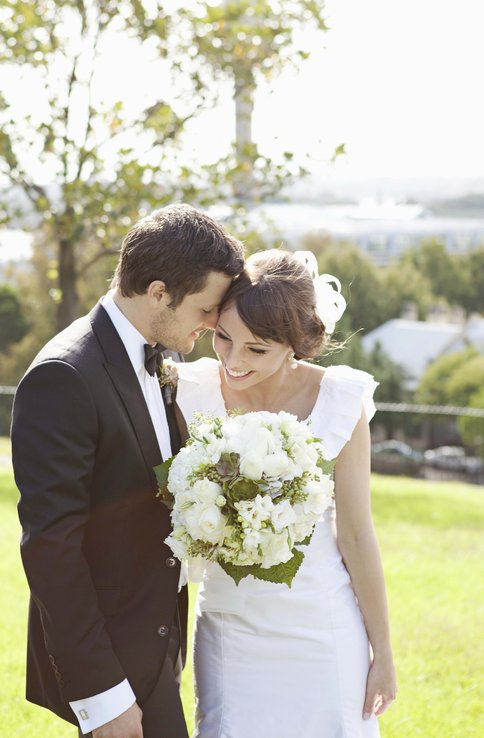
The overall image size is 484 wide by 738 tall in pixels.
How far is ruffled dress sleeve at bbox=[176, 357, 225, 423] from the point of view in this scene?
3550 mm

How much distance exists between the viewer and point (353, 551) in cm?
341

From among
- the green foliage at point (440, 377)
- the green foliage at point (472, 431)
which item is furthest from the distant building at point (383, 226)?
the green foliage at point (472, 431)

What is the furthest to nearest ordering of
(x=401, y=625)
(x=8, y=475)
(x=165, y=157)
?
(x=8, y=475), (x=165, y=157), (x=401, y=625)

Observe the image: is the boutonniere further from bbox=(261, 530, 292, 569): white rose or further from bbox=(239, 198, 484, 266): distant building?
bbox=(239, 198, 484, 266): distant building

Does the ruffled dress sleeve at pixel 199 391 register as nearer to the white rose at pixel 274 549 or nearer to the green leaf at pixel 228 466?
the green leaf at pixel 228 466

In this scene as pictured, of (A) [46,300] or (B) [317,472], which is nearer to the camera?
(B) [317,472]

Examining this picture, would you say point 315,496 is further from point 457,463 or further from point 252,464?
point 457,463

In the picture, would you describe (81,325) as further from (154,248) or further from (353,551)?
(353,551)

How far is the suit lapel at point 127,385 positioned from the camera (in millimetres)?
3039

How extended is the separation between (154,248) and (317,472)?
879 mm

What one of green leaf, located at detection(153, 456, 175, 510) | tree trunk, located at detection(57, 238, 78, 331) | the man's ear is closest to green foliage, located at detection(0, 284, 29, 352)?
tree trunk, located at detection(57, 238, 78, 331)

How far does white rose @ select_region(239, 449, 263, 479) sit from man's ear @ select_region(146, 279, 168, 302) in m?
0.62

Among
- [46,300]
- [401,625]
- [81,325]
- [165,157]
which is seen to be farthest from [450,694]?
[46,300]

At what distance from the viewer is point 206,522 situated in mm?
2832
